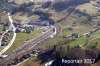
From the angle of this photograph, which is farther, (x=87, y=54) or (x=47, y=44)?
Result: (x=47, y=44)

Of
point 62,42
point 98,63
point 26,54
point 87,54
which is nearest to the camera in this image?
point 98,63

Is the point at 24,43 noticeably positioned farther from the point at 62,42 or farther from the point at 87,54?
the point at 87,54

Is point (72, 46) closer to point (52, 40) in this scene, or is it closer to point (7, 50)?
point (52, 40)

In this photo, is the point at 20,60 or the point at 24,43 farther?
the point at 24,43

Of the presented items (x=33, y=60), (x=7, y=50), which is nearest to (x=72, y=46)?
(x=33, y=60)

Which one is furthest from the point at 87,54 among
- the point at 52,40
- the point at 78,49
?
the point at 52,40

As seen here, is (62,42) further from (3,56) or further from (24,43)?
(3,56)

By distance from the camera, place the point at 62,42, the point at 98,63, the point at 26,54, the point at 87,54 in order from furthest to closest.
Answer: the point at 62,42
the point at 26,54
the point at 87,54
the point at 98,63

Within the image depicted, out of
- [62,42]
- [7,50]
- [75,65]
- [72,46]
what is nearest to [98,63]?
[75,65]
